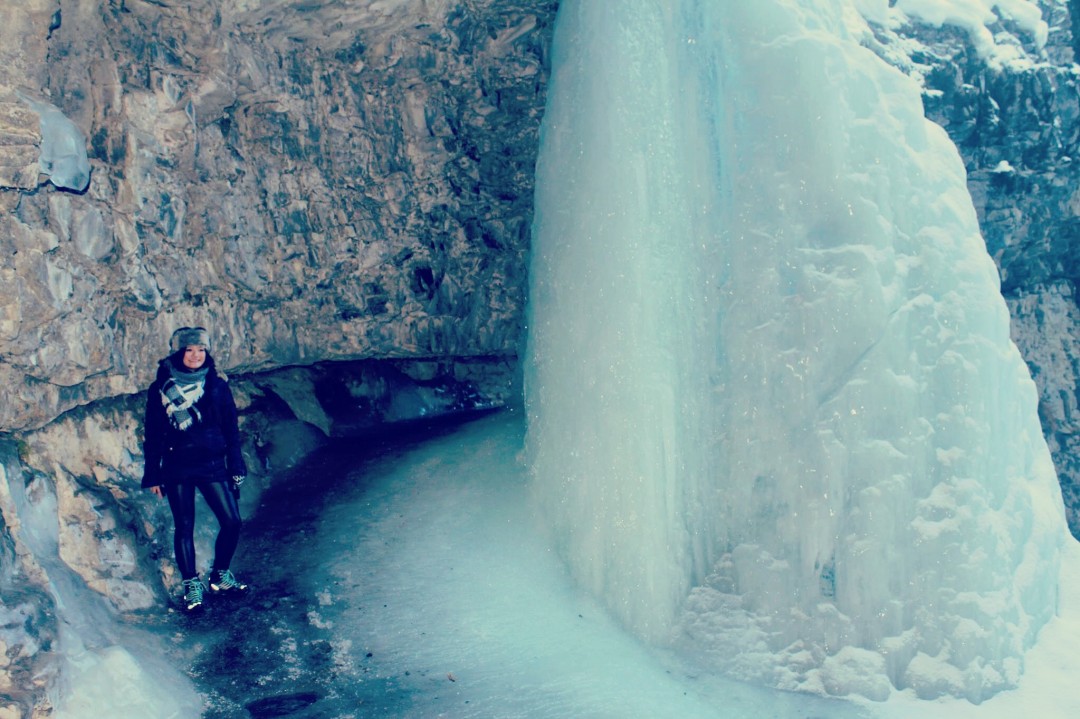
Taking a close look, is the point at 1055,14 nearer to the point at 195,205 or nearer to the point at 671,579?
the point at 671,579

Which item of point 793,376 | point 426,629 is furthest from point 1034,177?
point 426,629

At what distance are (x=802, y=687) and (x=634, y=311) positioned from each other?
8.24 ft

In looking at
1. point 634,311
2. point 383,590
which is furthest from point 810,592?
point 383,590

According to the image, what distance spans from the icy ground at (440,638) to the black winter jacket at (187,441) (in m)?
0.92

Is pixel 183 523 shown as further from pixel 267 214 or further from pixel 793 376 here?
pixel 793 376

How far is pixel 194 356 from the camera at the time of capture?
5461 mm

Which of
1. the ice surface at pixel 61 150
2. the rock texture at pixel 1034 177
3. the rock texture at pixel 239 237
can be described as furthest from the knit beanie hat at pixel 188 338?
the rock texture at pixel 1034 177

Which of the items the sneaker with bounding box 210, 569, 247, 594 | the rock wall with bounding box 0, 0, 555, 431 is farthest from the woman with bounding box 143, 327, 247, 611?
the rock wall with bounding box 0, 0, 555, 431

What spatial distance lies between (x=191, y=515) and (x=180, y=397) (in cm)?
74

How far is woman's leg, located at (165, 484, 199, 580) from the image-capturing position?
5492 millimetres

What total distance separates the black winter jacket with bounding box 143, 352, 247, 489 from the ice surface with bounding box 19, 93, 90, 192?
4.71 ft

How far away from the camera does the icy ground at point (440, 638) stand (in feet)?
16.3

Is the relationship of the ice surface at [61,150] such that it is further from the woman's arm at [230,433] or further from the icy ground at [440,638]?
the icy ground at [440,638]

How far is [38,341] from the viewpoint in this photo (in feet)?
18.5
